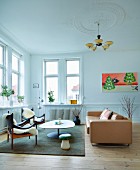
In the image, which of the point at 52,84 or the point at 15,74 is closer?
the point at 15,74

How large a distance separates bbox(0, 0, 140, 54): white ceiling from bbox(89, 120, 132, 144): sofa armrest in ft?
8.81

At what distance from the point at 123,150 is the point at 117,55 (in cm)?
465

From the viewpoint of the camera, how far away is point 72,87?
7.36 m

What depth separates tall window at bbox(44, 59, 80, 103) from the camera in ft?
23.9

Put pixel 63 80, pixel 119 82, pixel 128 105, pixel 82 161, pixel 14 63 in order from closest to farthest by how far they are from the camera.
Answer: pixel 82 161 → pixel 14 63 → pixel 128 105 → pixel 119 82 → pixel 63 80

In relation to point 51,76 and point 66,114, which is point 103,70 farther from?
point 66,114

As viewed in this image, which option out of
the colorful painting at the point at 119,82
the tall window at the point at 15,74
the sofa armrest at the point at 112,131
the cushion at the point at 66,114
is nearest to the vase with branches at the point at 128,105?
the colorful painting at the point at 119,82

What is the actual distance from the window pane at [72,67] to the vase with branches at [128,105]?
97.2 inches

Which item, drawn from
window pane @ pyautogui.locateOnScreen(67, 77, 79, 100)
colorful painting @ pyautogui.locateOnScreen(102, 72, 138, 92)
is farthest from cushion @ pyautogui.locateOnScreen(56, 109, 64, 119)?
colorful painting @ pyautogui.locateOnScreen(102, 72, 138, 92)

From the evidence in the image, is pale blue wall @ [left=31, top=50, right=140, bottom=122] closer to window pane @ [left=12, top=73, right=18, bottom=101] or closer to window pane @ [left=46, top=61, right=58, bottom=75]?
window pane @ [left=46, top=61, right=58, bottom=75]

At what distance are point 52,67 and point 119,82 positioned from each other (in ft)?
10.5

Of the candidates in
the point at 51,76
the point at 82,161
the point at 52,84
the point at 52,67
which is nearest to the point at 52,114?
the point at 52,84

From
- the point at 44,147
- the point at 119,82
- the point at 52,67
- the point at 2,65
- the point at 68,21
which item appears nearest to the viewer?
the point at 44,147

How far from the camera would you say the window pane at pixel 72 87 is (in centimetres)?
729
